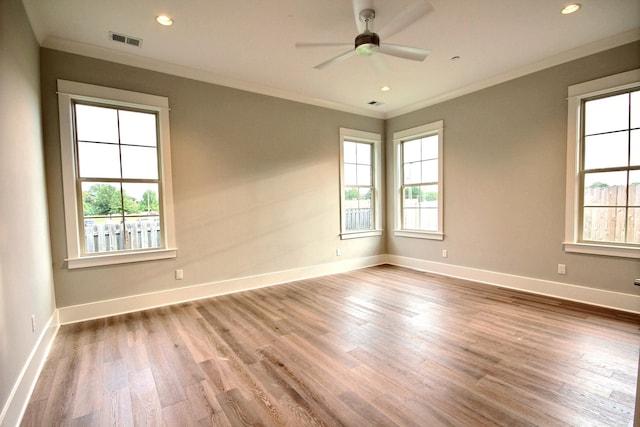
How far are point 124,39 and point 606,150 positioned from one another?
17.9 ft

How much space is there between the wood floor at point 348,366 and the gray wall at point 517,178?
1.83 feet

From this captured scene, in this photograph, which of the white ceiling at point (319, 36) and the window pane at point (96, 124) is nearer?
the white ceiling at point (319, 36)

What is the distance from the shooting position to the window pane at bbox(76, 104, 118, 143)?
329cm

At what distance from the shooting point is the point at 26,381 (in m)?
1.97

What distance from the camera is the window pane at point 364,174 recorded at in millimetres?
5773

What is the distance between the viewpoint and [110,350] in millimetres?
2594

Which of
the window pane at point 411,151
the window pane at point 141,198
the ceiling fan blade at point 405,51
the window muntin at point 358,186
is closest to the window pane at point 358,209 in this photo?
the window muntin at point 358,186

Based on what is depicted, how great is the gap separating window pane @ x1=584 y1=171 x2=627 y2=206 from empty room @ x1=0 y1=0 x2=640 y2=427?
0.03m

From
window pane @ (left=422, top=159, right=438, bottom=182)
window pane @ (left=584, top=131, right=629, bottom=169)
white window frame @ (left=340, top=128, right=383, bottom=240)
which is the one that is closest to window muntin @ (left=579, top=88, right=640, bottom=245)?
window pane @ (left=584, top=131, right=629, bottom=169)

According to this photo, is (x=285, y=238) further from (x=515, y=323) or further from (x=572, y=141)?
(x=572, y=141)

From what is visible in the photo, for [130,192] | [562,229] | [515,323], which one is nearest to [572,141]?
[562,229]

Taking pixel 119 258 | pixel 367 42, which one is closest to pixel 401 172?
pixel 367 42

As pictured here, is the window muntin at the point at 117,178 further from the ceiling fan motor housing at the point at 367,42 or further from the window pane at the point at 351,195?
the window pane at the point at 351,195

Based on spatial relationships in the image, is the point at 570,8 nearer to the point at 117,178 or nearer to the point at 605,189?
the point at 605,189
